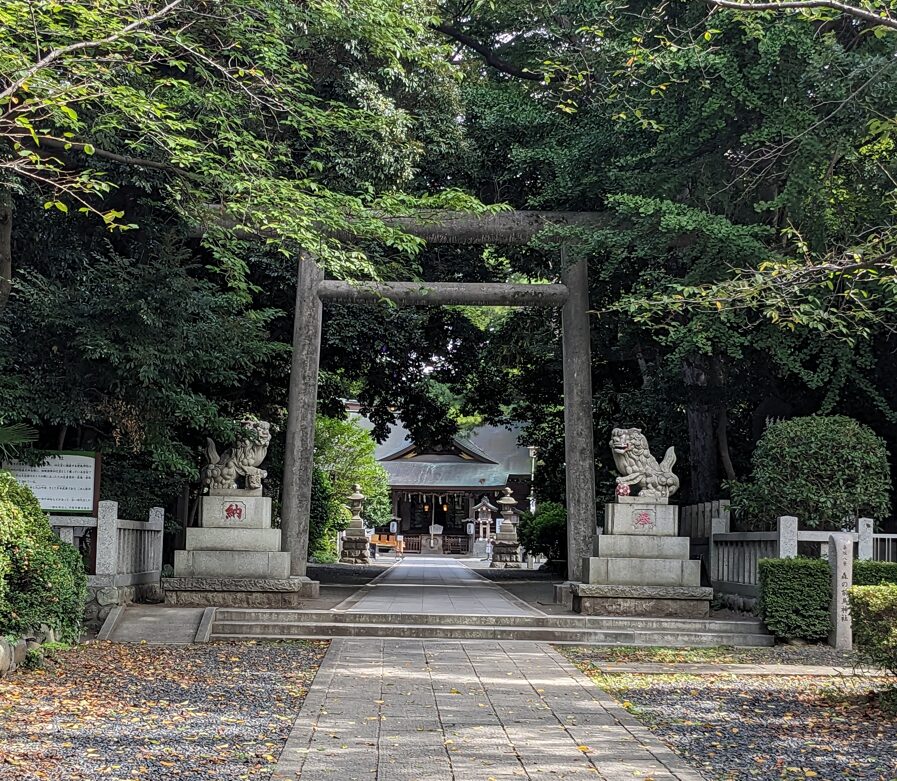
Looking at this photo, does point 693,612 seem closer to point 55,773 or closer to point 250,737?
point 250,737

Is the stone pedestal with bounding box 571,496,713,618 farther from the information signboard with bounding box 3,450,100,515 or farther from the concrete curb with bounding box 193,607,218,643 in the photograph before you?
the information signboard with bounding box 3,450,100,515

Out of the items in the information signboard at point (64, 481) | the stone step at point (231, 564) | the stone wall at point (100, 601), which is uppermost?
the information signboard at point (64, 481)

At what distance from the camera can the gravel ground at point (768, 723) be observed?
19.2 ft

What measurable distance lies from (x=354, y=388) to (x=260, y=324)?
1203 cm

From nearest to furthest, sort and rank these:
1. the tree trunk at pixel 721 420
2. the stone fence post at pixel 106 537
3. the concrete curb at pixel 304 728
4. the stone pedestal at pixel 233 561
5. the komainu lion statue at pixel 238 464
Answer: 1. the concrete curb at pixel 304 728
2. the stone fence post at pixel 106 537
3. the stone pedestal at pixel 233 561
4. the komainu lion statue at pixel 238 464
5. the tree trunk at pixel 721 420

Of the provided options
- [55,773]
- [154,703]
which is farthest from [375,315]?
[55,773]

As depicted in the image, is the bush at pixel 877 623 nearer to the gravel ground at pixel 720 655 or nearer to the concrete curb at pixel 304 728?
the gravel ground at pixel 720 655

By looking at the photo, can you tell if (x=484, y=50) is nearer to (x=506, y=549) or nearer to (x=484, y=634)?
(x=484, y=634)

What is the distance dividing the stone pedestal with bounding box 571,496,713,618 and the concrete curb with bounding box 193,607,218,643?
4.52m

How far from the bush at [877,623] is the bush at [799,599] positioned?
11.5ft

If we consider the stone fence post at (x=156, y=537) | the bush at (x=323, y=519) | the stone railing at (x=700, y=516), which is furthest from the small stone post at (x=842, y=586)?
the bush at (x=323, y=519)

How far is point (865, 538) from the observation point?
39.8 ft

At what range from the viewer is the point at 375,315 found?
19.7m

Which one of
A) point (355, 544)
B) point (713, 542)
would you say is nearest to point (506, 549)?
point (355, 544)
